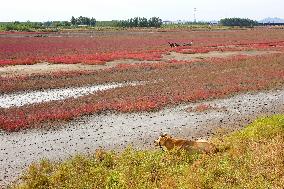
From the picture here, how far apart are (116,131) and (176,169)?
627 centimetres

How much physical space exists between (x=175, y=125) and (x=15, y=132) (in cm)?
689

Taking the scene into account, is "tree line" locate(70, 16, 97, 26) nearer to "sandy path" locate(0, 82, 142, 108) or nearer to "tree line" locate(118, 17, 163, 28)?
"tree line" locate(118, 17, 163, 28)

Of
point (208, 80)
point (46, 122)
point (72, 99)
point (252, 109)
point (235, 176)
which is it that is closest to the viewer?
point (235, 176)

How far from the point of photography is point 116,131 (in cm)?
1712

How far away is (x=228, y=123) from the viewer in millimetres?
18344

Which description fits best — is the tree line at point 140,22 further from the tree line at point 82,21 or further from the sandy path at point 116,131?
the sandy path at point 116,131

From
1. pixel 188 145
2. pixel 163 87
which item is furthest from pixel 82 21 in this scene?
pixel 188 145

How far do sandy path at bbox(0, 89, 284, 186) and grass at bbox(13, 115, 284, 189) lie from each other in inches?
50.0

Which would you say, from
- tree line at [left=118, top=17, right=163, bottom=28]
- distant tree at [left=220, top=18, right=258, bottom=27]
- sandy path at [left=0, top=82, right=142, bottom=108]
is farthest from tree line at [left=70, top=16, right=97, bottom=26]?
sandy path at [left=0, top=82, right=142, bottom=108]

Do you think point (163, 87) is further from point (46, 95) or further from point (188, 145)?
point (188, 145)

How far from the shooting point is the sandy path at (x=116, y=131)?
46.8ft

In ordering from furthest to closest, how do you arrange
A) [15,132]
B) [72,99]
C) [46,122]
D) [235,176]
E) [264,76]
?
1. [264,76]
2. [72,99]
3. [46,122]
4. [15,132]
5. [235,176]

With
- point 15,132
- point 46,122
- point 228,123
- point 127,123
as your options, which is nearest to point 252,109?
point 228,123

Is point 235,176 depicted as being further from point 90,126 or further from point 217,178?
point 90,126
